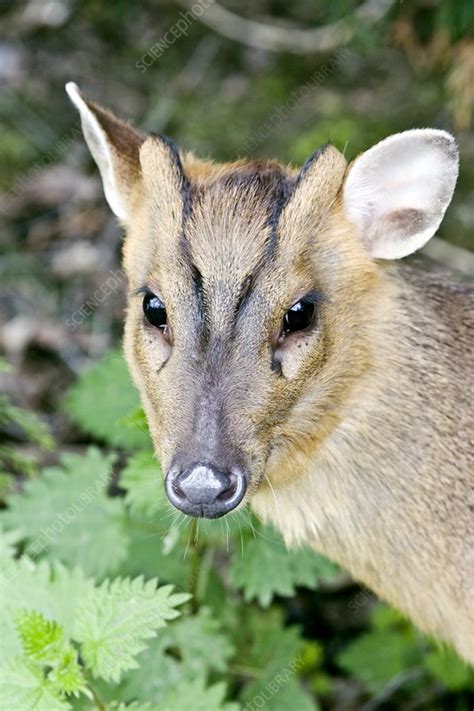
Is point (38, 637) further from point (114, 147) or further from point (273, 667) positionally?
point (114, 147)

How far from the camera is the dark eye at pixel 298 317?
3262 mm

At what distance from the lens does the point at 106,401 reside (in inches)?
181

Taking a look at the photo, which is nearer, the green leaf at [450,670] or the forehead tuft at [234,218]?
the forehead tuft at [234,218]

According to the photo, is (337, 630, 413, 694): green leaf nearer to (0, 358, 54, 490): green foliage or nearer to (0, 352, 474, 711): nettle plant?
(0, 352, 474, 711): nettle plant

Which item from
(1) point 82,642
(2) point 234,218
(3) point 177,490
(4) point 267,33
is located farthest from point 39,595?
(4) point 267,33

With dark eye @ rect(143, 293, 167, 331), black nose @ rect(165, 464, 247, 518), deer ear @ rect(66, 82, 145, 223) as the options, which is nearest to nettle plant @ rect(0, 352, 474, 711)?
black nose @ rect(165, 464, 247, 518)

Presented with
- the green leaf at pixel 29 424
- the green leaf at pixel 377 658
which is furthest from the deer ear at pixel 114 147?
the green leaf at pixel 377 658

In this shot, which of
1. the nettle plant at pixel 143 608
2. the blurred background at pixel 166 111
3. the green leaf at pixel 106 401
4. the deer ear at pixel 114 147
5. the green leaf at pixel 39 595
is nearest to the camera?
the nettle plant at pixel 143 608

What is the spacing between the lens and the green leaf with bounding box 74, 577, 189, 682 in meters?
3.15

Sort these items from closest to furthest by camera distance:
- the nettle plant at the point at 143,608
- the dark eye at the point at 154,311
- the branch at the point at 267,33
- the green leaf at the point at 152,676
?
the nettle plant at the point at 143,608 < the dark eye at the point at 154,311 < the green leaf at the point at 152,676 < the branch at the point at 267,33

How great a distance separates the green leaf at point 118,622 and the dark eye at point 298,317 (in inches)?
36.7

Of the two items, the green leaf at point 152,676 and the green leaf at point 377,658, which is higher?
the green leaf at point 152,676

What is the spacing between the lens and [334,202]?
11.5 feet

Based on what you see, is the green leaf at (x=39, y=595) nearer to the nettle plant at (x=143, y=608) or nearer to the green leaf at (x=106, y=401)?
the nettle plant at (x=143, y=608)
